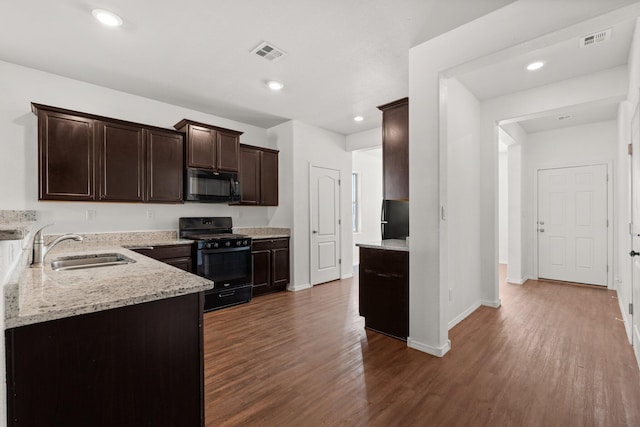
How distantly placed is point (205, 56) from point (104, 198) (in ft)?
6.14

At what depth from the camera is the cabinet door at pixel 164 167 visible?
3523 mm

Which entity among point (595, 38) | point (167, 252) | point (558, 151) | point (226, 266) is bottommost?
point (226, 266)

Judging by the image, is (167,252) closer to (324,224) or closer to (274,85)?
(274,85)

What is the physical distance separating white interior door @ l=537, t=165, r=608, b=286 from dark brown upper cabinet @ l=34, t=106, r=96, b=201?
21.7ft

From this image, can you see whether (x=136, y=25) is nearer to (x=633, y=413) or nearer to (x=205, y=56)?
(x=205, y=56)

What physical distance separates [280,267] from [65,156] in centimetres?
291

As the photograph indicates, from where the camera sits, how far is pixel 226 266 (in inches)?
150

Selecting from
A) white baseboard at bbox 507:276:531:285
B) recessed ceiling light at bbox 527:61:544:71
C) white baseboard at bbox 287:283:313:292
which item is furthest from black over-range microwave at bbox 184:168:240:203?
white baseboard at bbox 507:276:531:285

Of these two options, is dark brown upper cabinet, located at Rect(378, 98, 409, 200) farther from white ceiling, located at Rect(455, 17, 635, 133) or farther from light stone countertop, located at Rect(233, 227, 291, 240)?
light stone countertop, located at Rect(233, 227, 291, 240)

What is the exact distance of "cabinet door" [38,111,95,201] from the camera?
2.88m

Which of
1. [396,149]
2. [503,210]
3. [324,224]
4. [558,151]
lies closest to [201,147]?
[324,224]

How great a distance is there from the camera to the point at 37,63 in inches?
115

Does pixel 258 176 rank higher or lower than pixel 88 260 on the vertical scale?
higher

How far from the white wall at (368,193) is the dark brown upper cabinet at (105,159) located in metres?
4.28
